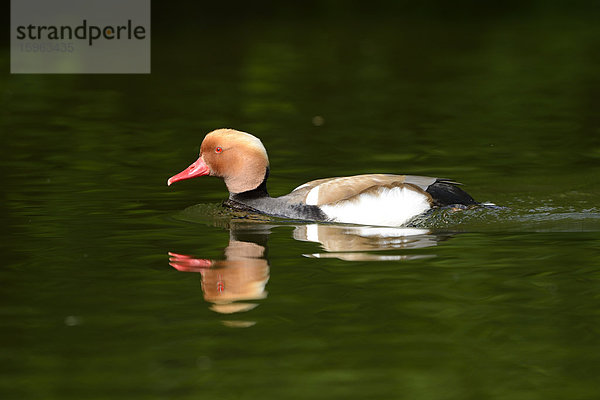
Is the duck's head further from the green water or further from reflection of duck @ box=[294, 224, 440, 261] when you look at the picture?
reflection of duck @ box=[294, 224, 440, 261]

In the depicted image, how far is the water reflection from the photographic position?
288 inches

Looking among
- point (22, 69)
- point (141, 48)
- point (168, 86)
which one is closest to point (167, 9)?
point (141, 48)

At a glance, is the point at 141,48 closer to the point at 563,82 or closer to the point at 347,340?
the point at 563,82

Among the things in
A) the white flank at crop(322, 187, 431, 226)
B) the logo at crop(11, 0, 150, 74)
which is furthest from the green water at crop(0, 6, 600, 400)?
the logo at crop(11, 0, 150, 74)

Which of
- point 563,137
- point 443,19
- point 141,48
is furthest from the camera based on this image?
point 443,19

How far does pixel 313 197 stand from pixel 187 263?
1.80m

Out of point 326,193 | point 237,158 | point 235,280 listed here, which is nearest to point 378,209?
point 326,193

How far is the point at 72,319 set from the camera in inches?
269

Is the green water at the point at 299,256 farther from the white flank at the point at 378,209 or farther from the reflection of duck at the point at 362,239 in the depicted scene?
the white flank at the point at 378,209

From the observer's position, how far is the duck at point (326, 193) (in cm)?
958

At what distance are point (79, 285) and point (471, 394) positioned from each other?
10.4 ft

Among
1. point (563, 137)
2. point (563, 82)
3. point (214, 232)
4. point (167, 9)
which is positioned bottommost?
point (214, 232)

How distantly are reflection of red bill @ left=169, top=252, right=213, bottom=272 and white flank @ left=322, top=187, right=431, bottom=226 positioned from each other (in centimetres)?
160

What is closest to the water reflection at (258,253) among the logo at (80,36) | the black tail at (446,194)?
the black tail at (446,194)
